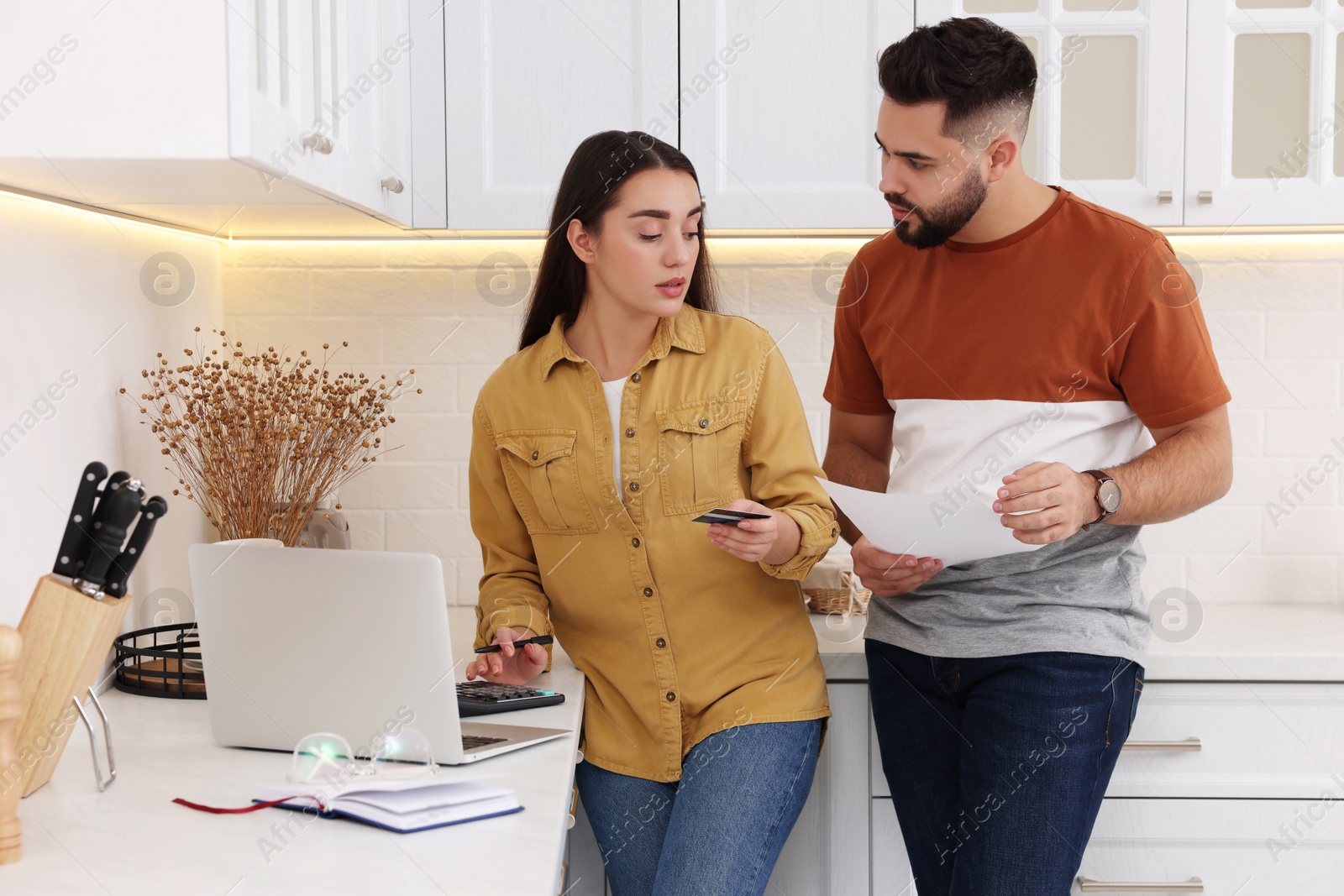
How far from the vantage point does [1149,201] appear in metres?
1.89

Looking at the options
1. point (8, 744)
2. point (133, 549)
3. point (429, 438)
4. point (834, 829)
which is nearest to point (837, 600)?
point (834, 829)

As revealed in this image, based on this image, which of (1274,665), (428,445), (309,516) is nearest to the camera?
(1274,665)

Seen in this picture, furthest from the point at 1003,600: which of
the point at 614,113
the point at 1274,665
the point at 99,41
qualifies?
the point at 99,41

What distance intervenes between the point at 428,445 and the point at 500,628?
825mm

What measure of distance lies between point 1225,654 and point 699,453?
0.85 m

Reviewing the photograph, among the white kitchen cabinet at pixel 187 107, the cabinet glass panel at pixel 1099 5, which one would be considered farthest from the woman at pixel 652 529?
the cabinet glass panel at pixel 1099 5

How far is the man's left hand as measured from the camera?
1262mm

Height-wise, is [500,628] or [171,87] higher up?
[171,87]

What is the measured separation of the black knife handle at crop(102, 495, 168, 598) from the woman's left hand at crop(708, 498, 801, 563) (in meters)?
0.62

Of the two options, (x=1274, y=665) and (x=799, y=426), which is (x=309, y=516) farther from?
(x=1274, y=665)

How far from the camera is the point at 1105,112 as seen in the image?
1.89m

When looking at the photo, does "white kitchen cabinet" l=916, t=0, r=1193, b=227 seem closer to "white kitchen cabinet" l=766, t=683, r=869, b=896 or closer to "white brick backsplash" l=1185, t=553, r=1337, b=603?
"white brick backsplash" l=1185, t=553, r=1337, b=603

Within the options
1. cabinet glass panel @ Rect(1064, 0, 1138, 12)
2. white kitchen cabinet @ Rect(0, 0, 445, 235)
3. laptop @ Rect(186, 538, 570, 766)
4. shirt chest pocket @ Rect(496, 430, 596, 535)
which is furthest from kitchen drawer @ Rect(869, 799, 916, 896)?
cabinet glass panel @ Rect(1064, 0, 1138, 12)

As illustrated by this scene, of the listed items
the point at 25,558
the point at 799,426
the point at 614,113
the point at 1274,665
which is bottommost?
the point at 1274,665
